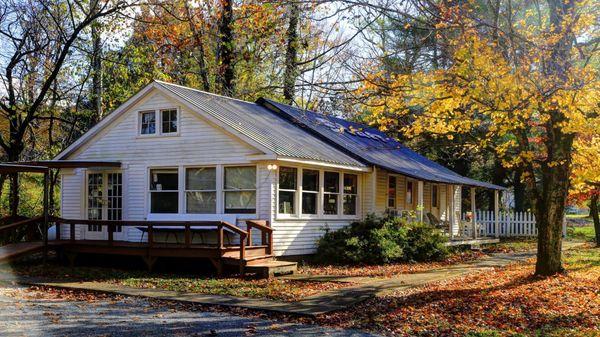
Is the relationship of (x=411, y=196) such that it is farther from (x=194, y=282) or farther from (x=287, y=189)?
(x=194, y=282)

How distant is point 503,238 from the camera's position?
29.4 metres

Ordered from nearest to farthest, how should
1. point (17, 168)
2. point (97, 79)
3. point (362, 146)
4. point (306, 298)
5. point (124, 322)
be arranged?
point (124, 322)
point (306, 298)
point (17, 168)
point (362, 146)
point (97, 79)

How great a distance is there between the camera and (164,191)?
1841cm

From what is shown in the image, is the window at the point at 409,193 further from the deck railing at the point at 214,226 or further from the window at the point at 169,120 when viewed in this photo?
the window at the point at 169,120

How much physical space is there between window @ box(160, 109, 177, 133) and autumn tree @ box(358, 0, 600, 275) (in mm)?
7419

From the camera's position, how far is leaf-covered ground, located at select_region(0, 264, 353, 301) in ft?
39.3

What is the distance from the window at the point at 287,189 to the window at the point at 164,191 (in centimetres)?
314

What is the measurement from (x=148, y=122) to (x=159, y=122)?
0.57m

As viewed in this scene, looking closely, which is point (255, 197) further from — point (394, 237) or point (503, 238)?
point (503, 238)

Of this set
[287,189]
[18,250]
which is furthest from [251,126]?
[18,250]

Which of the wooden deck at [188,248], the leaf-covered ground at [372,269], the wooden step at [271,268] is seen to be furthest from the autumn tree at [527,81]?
the wooden deck at [188,248]

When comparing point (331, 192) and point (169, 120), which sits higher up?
point (169, 120)

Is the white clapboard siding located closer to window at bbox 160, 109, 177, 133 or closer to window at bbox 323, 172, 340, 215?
window at bbox 323, 172, 340, 215

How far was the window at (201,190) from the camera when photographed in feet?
57.7
